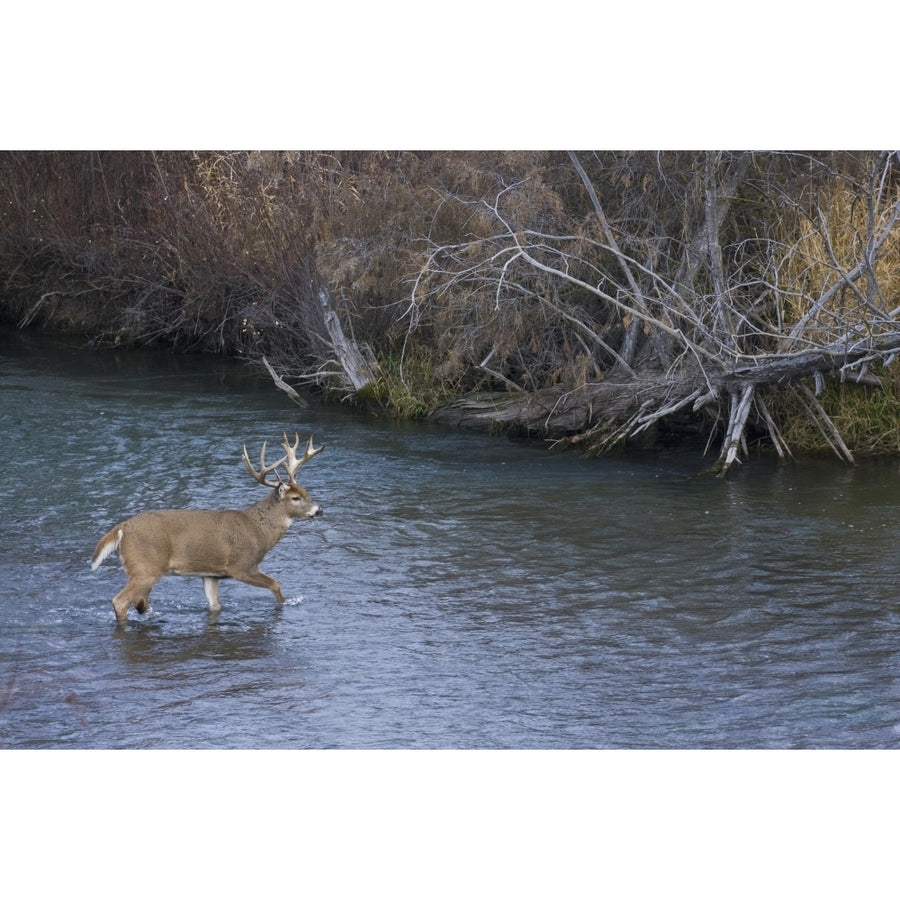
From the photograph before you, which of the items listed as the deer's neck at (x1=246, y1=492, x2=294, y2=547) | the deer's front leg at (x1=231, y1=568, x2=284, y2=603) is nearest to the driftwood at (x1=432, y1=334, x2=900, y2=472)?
the deer's neck at (x1=246, y1=492, x2=294, y2=547)

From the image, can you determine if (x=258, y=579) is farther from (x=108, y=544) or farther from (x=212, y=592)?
(x=108, y=544)

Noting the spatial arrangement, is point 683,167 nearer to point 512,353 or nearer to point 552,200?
point 552,200

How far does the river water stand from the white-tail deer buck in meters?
0.30

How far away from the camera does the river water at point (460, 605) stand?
8.14 meters

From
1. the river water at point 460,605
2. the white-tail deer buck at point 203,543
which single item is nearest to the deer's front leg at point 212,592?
the white-tail deer buck at point 203,543

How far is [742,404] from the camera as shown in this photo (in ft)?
48.4

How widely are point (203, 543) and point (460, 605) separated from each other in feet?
6.60

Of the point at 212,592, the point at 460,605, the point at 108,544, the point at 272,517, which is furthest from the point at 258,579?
the point at 460,605

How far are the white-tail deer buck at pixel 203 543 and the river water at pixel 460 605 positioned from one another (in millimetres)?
298

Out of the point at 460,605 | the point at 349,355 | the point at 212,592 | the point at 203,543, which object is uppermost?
the point at 349,355

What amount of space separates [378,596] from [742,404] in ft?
18.7

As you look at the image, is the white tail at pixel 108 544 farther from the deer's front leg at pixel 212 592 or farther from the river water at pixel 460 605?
the deer's front leg at pixel 212 592

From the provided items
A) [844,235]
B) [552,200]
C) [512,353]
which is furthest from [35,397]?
[844,235]

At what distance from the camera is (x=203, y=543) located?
977cm
